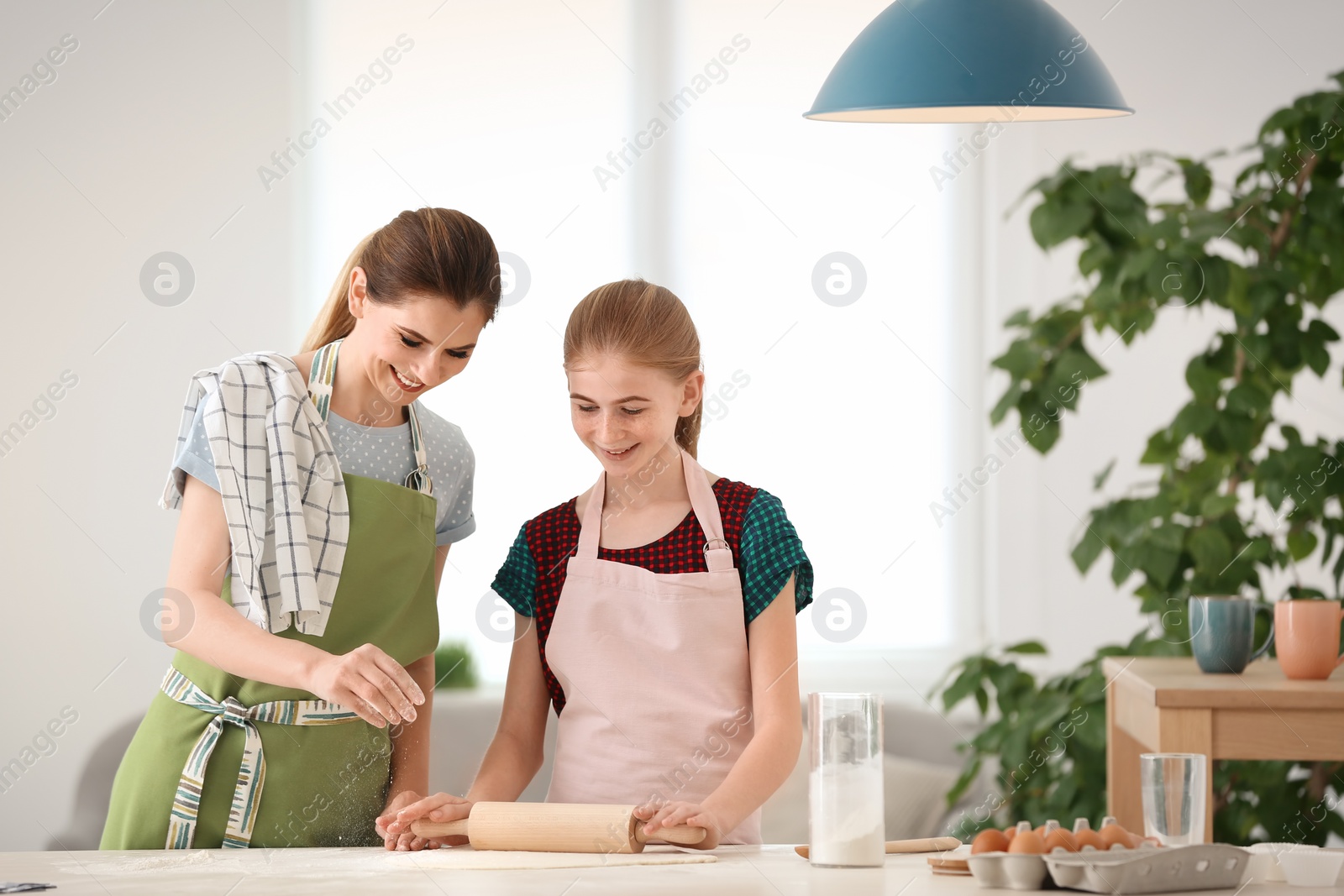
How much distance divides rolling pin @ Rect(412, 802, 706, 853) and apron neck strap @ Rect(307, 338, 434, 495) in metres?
0.41

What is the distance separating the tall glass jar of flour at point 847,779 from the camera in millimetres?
1044

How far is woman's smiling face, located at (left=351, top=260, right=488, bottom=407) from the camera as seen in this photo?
1.34m

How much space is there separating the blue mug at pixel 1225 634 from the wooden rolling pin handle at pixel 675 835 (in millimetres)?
1018

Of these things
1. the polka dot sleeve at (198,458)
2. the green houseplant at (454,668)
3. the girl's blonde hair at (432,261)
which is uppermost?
the girl's blonde hair at (432,261)

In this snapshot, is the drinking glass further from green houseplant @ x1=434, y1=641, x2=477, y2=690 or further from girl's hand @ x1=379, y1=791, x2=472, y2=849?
green houseplant @ x1=434, y1=641, x2=477, y2=690

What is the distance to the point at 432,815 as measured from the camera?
119 centimetres

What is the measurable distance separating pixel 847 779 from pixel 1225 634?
1.01 m

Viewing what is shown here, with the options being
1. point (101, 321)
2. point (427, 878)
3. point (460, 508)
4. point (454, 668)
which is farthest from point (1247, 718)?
point (101, 321)

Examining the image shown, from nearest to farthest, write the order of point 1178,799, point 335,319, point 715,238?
point 1178,799 → point 335,319 → point 715,238

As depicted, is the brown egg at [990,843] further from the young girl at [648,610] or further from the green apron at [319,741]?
the green apron at [319,741]

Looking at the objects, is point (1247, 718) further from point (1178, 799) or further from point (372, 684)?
point (372, 684)

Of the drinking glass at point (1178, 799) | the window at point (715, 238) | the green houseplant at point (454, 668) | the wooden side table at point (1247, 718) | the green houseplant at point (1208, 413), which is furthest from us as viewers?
the window at point (715, 238)

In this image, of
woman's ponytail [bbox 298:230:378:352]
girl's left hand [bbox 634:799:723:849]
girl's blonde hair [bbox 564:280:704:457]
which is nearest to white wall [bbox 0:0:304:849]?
woman's ponytail [bbox 298:230:378:352]

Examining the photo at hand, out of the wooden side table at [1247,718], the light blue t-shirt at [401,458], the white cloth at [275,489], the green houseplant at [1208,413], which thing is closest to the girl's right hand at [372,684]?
the white cloth at [275,489]
